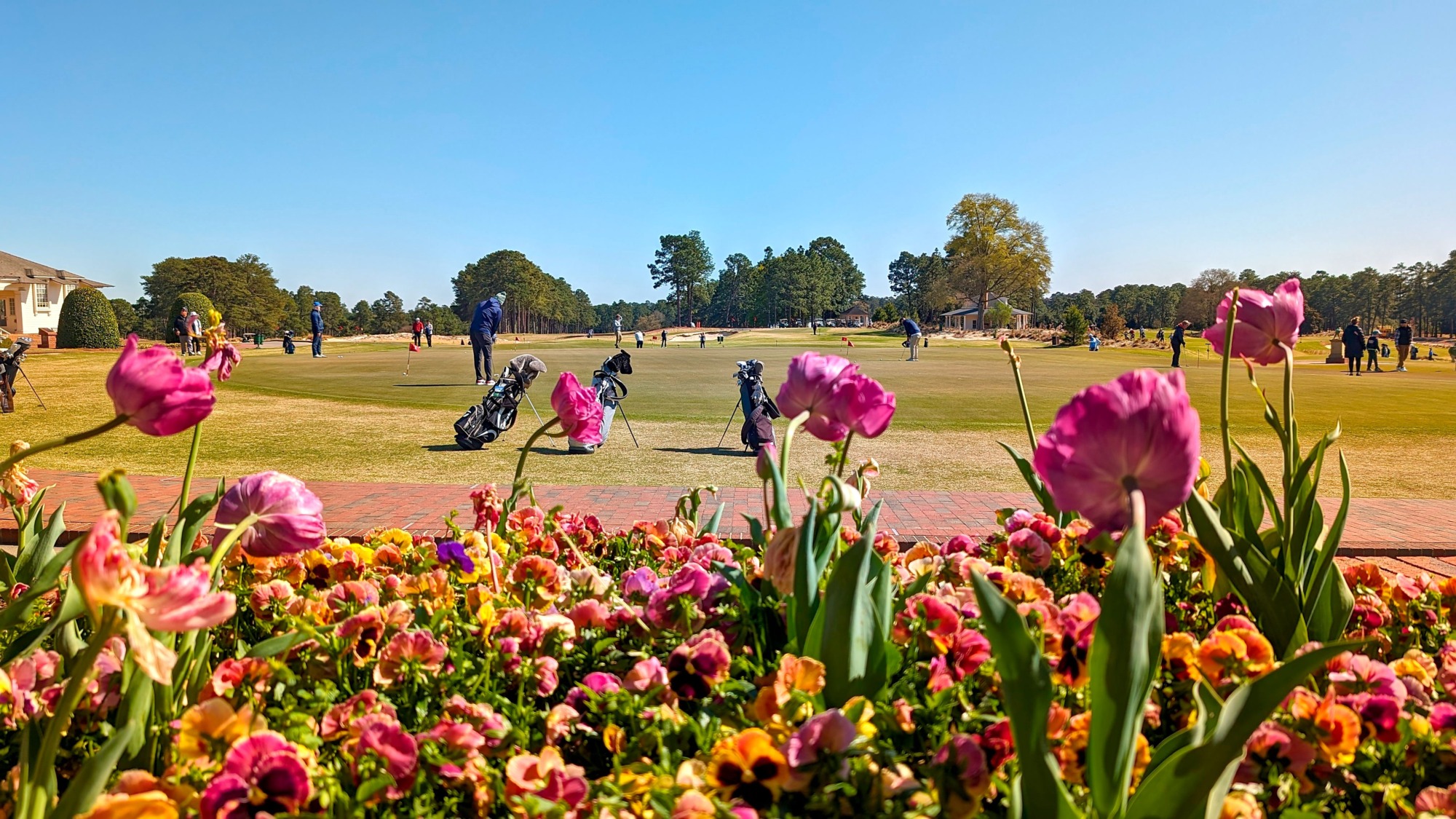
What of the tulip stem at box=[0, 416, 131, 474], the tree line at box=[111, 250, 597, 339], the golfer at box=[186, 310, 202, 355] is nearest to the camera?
the tulip stem at box=[0, 416, 131, 474]

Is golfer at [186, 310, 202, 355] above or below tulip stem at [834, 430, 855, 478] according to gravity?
above

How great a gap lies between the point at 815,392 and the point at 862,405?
0.31ft

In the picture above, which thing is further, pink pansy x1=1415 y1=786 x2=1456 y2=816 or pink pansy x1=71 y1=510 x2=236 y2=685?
pink pansy x1=1415 y1=786 x2=1456 y2=816

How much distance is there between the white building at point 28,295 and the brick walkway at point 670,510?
58.4m

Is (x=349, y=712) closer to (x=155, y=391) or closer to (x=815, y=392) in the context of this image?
(x=155, y=391)

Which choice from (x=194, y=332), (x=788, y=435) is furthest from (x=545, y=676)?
(x=194, y=332)

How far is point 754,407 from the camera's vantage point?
887cm

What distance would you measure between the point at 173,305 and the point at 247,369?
4060 centimetres

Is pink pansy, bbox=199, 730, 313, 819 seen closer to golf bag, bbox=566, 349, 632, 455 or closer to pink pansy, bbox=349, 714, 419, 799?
pink pansy, bbox=349, 714, 419, 799

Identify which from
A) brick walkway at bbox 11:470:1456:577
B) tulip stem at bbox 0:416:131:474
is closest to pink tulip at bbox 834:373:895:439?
tulip stem at bbox 0:416:131:474

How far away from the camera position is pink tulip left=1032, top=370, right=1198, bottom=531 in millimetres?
1067

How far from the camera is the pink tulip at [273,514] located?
168 centimetres

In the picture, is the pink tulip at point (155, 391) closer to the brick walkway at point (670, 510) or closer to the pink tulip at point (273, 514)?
the pink tulip at point (273, 514)

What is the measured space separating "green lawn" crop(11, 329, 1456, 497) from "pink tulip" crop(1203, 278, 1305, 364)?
4544 millimetres
